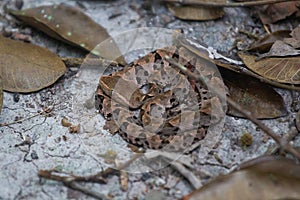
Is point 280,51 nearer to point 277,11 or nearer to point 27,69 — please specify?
point 277,11

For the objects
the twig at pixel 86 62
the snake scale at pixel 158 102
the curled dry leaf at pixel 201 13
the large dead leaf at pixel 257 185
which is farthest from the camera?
the curled dry leaf at pixel 201 13

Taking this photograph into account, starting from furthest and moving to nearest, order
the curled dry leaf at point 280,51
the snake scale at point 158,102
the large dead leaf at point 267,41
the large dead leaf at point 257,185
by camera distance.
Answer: the large dead leaf at point 267,41 < the curled dry leaf at point 280,51 < the snake scale at point 158,102 < the large dead leaf at point 257,185

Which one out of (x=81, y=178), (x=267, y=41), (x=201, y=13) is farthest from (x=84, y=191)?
(x=201, y=13)

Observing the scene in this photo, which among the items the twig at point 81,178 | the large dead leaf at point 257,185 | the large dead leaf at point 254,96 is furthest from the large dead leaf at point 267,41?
the twig at point 81,178

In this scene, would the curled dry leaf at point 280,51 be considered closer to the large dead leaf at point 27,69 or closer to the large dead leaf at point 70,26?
the large dead leaf at point 70,26

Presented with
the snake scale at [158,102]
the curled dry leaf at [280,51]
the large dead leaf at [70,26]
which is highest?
the curled dry leaf at [280,51]

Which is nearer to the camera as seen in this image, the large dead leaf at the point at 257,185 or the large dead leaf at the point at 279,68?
the large dead leaf at the point at 257,185
